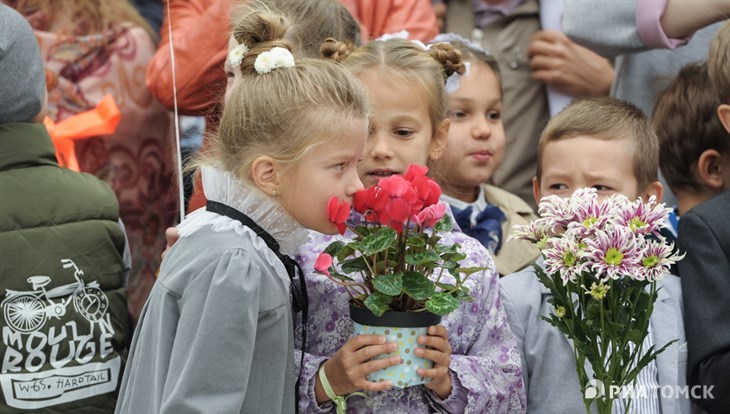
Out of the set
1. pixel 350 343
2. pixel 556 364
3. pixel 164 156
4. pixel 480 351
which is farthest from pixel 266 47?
pixel 164 156

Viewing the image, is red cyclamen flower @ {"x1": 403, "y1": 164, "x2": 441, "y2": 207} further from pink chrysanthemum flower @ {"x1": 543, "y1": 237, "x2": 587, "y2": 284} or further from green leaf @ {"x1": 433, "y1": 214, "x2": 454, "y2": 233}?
pink chrysanthemum flower @ {"x1": 543, "y1": 237, "x2": 587, "y2": 284}

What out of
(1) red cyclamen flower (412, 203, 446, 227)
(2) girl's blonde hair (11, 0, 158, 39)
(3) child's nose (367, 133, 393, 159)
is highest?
(2) girl's blonde hair (11, 0, 158, 39)

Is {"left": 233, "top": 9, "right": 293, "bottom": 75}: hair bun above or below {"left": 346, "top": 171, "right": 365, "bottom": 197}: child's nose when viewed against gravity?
above

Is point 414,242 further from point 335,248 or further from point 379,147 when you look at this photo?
point 379,147

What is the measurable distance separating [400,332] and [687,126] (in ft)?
5.93

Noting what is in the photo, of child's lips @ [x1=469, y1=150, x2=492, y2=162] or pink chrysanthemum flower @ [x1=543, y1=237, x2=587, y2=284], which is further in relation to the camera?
child's lips @ [x1=469, y1=150, x2=492, y2=162]

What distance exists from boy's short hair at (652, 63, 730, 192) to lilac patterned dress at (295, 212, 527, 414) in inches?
43.2

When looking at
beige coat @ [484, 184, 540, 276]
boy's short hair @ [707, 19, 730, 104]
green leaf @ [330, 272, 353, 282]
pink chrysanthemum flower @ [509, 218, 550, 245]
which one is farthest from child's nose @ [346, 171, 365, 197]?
boy's short hair @ [707, 19, 730, 104]

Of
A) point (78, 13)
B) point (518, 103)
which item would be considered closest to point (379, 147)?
point (518, 103)

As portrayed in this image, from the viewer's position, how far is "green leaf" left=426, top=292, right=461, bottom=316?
8.37 ft

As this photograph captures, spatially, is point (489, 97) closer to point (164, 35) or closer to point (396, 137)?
point (396, 137)

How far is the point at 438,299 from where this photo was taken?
8.48ft

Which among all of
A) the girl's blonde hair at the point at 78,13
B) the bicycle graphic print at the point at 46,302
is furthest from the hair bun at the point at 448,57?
the girl's blonde hair at the point at 78,13

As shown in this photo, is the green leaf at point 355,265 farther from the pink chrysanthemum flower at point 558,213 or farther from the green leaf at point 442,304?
the pink chrysanthemum flower at point 558,213
